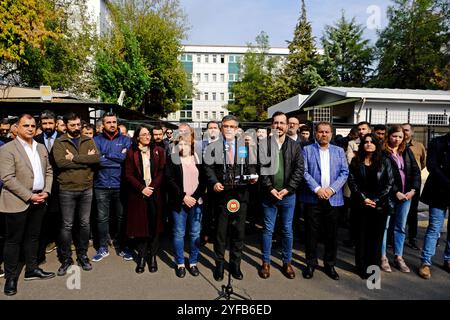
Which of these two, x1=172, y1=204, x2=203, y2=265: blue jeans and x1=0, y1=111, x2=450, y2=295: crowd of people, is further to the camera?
x1=172, y1=204, x2=203, y2=265: blue jeans

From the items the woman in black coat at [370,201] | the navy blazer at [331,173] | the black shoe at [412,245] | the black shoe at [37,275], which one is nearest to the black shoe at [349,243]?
the black shoe at [412,245]

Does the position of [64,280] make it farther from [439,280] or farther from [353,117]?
[353,117]

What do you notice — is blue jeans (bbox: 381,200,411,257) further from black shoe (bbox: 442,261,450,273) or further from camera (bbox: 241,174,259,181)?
camera (bbox: 241,174,259,181)

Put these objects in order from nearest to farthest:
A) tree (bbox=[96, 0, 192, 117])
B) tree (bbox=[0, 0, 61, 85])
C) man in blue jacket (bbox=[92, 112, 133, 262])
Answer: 1. man in blue jacket (bbox=[92, 112, 133, 262])
2. tree (bbox=[0, 0, 61, 85])
3. tree (bbox=[96, 0, 192, 117])

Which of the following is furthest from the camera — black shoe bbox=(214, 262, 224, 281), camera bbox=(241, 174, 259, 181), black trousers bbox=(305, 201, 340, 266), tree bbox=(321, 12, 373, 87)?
tree bbox=(321, 12, 373, 87)

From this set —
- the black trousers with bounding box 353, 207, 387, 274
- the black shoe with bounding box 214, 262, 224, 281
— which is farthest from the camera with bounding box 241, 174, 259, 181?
the black trousers with bounding box 353, 207, 387, 274

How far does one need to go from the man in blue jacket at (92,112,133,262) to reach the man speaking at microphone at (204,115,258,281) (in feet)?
5.24

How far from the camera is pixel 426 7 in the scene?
29.2 m

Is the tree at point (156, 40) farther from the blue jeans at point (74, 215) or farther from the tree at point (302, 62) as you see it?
the blue jeans at point (74, 215)

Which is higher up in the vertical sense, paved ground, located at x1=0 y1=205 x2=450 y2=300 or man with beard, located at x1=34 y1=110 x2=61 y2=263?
man with beard, located at x1=34 y1=110 x2=61 y2=263

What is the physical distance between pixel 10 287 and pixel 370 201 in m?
4.67

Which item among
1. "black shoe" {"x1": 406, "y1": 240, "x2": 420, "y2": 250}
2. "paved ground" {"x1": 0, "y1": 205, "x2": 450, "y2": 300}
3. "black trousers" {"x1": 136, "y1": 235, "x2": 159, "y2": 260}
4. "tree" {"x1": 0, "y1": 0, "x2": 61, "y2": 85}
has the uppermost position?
"tree" {"x1": 0, "y1": 0, "x2": 61, "y2": 85}

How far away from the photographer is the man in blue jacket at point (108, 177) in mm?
4641

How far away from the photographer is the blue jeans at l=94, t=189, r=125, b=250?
467 centimetres
